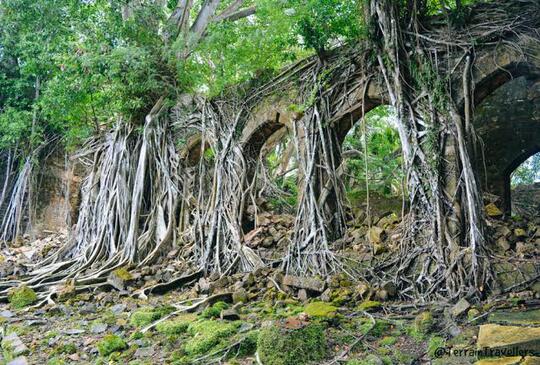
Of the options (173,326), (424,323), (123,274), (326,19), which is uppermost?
(326,19)

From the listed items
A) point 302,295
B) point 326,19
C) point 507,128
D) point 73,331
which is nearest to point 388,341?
point 302,295

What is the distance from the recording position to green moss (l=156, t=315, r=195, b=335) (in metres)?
3.38

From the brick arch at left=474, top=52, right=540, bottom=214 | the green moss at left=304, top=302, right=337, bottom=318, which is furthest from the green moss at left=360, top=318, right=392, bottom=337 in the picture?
the brick arch at left=474, top=52, right=540, bottom=214

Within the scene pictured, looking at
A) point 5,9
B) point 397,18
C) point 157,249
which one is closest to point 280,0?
point 397,18

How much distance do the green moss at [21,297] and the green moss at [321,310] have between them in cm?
318

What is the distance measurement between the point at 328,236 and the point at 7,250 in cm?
600

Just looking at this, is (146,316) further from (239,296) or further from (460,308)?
(460,308)

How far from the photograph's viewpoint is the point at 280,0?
484 cm

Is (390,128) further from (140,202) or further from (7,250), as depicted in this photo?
(7,250)

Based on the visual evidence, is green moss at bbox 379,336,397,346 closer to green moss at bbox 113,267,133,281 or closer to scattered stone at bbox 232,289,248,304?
scattered stone at bbox 232,289,248,304

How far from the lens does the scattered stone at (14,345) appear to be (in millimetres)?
3137

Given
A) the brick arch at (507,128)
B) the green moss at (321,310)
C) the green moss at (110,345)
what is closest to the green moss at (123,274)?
the green moss at (110,345)

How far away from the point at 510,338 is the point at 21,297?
15.3 ft

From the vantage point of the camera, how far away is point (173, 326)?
135 inches
